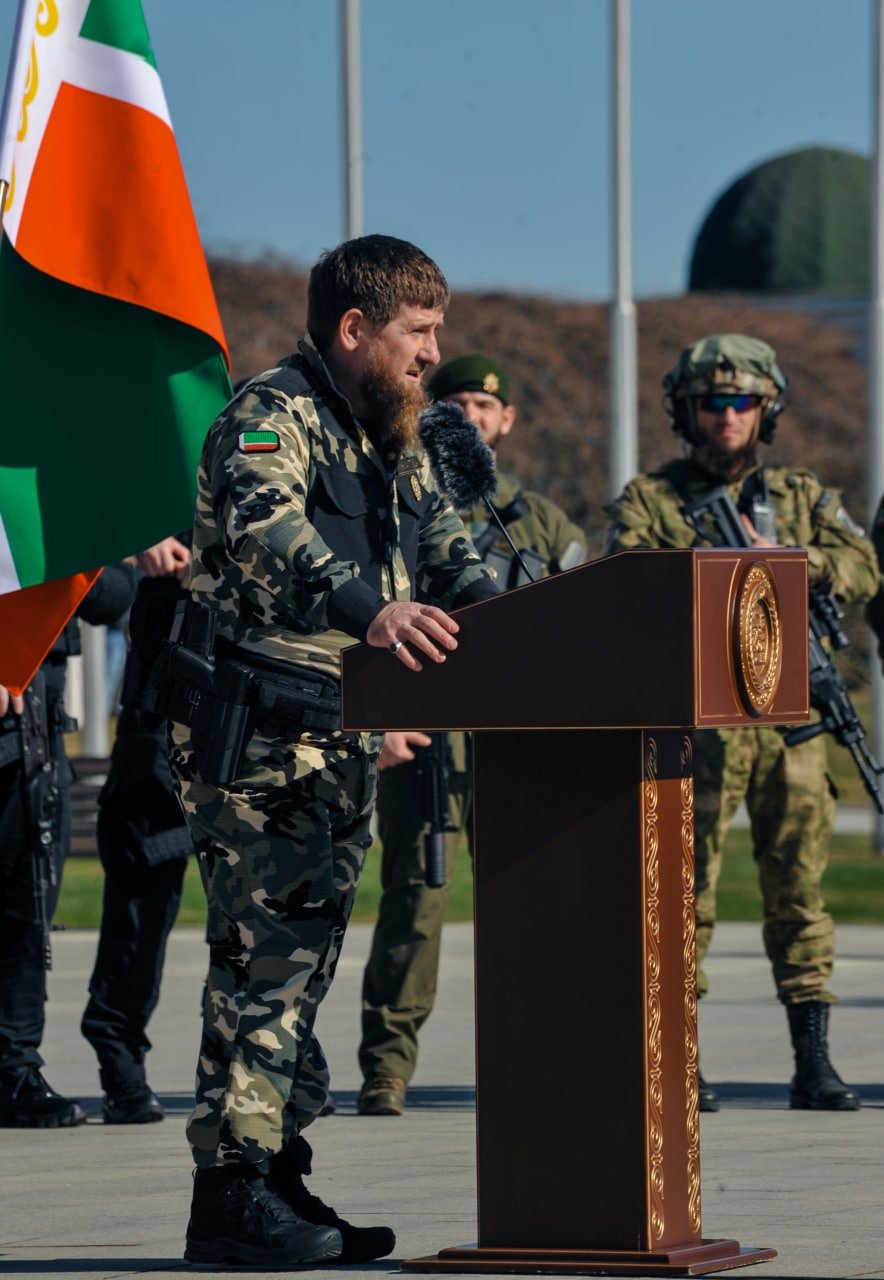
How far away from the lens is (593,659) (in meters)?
4.45

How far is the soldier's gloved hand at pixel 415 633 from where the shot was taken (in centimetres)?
450

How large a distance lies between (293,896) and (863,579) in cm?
315

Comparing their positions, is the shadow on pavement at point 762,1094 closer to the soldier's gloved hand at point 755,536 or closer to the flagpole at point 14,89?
the soldier's gloved hand at point 755,536

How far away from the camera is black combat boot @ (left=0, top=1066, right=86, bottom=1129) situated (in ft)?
23.1

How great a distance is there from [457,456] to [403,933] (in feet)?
8.32

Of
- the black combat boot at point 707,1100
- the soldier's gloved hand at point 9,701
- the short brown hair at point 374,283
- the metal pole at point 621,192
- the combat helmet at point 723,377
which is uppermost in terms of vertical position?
the metal pole at point 621,192

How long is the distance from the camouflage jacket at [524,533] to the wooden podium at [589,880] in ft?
9.14

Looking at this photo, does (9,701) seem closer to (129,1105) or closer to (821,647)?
(129,1105)

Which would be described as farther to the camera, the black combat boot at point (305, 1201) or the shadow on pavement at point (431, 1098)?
the shadow on pavement at point (431, 1098)

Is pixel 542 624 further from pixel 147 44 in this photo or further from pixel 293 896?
pixel 147 44

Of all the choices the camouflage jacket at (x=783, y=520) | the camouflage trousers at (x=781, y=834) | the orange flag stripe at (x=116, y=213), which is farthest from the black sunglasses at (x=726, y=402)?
the orange flag stripe at (x=116, y=213)

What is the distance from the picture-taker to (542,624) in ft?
14.7

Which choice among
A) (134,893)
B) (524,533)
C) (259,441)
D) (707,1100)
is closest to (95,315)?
(524,533)

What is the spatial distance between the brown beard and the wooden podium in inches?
22.8
